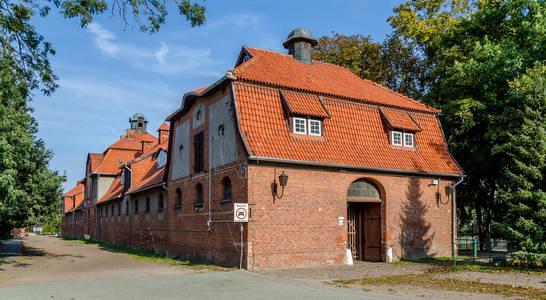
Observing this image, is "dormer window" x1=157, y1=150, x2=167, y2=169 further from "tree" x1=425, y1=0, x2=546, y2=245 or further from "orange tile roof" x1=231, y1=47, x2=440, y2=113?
"tree" x1=425, y1=0, x2=546, y2=245

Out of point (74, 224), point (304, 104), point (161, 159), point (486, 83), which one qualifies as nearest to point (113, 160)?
point (74, 224)

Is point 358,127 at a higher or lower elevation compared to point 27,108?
lower

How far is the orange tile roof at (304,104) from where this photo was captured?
57.3ft

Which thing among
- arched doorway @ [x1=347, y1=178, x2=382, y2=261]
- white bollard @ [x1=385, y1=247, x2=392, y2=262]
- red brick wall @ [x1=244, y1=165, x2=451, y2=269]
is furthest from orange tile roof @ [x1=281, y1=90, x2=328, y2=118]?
white bollard @ [x1=385, y1=247, x2=392, y2=262]

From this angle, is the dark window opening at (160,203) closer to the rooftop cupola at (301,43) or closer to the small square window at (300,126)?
the rooftop cupola at (301,43)

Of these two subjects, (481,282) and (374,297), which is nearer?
(374,297)

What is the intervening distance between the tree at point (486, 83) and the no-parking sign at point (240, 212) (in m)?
10.1

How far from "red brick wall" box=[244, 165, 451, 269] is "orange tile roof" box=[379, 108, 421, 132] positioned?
2142 millimetres

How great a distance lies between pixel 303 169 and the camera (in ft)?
55.6

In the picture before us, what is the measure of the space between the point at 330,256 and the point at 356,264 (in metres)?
1.25

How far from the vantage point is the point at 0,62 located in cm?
1447

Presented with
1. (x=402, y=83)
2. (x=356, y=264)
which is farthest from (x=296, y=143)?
(x=402, y=83)

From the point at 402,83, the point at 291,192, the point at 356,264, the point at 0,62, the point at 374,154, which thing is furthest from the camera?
the point at 402,83

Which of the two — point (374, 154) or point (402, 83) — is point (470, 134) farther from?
point (374, 154)
